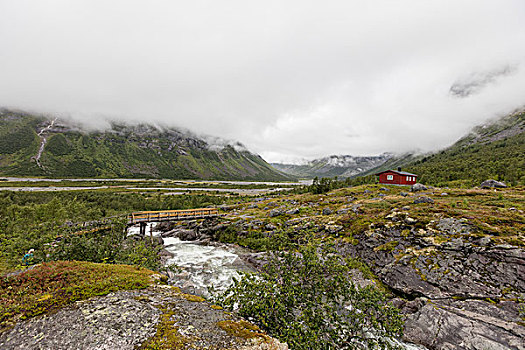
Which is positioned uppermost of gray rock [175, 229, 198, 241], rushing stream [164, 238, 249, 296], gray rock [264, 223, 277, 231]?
gray rock [264, 223, 277, 231]

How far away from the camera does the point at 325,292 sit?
10.8 meters

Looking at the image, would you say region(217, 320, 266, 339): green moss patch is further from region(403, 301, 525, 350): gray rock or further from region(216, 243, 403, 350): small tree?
region(403, 301, 525, 350): gray rock

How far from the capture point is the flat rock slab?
6.39 m

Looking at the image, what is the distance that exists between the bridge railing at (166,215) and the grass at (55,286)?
28.9 meters

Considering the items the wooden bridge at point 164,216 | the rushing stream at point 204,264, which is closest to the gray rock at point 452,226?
the rushing stream at point 204,264

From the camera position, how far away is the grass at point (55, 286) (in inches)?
289

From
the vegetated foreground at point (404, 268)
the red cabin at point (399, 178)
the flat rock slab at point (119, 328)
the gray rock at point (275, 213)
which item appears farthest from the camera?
the red cabin at point (399, 178)

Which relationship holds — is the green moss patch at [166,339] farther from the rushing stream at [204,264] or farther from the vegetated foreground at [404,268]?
the rushing stream at [204,264]

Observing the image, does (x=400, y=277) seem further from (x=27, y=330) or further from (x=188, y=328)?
(x=27, y=330)

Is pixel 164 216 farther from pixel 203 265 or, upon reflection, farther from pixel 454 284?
pixel 454 284

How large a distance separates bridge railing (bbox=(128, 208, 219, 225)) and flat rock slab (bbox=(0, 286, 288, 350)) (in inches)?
1275

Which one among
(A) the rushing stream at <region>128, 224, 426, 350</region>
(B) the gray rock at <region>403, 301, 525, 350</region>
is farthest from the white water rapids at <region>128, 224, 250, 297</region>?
(B) the gray rock at <region>403, 301, 525, 350</region>

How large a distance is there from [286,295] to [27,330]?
9.57 metres

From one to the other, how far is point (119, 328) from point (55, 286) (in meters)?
4.42
